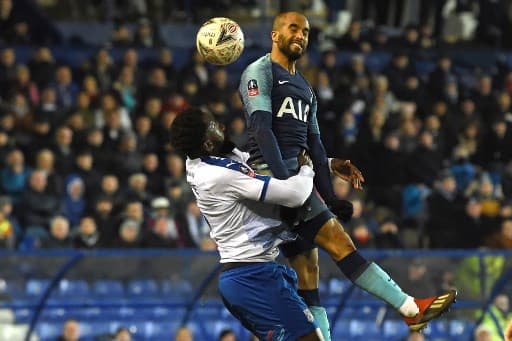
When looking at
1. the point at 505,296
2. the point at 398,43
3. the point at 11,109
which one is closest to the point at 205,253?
the point at 505,296

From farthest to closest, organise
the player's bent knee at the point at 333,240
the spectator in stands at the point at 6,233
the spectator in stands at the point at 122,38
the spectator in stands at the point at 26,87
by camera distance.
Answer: the spectator in stands at the point at 122,38 < the spectator in stands at the point at 26,87 < the spectator in stands at the point at 6,233 < the player's bent knee at the point at 333,240

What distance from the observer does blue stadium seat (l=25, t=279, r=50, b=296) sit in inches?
474

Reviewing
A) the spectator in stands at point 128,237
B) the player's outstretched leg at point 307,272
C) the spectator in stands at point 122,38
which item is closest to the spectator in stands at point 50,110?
the spectator in stands at point 128,237

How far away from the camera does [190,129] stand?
279 inches

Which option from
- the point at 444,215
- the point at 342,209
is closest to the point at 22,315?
the point at 342,209

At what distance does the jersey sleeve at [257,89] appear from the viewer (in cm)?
730

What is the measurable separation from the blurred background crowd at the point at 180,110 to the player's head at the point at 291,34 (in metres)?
6.31

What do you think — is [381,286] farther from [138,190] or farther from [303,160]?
[138,190]

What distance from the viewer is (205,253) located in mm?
A: 12281

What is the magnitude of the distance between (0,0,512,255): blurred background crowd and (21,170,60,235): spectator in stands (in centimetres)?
1

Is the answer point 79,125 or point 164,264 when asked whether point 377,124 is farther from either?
point 164,264

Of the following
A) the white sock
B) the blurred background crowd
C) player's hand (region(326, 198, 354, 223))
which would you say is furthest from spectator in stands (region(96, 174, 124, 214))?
the white sock

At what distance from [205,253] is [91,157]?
9.53ft

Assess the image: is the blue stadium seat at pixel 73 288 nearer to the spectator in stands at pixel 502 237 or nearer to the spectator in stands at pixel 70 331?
the spectator in stands at pixel 70 331
